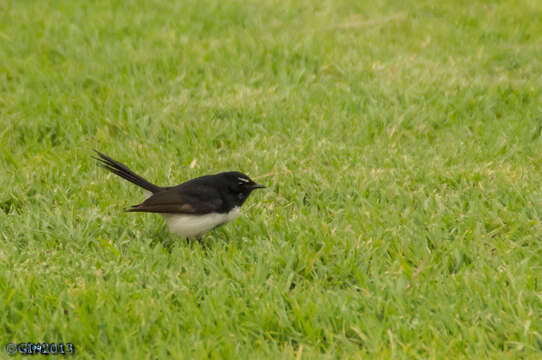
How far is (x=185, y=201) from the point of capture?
4758mm

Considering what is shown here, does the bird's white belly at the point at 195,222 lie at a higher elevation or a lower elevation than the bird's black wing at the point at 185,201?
lower

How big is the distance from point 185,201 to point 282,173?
4.44 feet

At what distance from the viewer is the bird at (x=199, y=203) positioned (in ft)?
15.5

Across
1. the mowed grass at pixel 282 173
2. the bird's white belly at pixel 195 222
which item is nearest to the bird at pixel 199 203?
the bird's white belly at pixel 195 222

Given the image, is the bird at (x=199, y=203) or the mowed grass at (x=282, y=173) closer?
the mowed grass at (x=282, y=173)

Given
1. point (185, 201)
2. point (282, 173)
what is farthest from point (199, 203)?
point (282, 173)

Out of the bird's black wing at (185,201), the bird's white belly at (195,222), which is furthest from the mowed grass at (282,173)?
the bird's black wing at (185,201)

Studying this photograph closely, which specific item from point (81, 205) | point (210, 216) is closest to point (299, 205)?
point (210, 216)

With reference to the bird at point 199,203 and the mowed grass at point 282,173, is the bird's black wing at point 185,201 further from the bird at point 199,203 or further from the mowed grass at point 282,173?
the mowed grass at point 282,173

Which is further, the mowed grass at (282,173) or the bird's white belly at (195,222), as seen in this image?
the bird's white belly at (195,222)

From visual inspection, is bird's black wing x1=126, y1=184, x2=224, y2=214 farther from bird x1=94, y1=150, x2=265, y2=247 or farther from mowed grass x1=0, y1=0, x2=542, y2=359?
mowed grass x1=0, y1=0, x2=542, y2=359

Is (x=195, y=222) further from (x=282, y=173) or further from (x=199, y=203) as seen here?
(x=282, y=173)

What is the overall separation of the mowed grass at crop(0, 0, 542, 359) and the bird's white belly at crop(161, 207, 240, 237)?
156 millimetres

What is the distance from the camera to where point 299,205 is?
5434 millimetres
